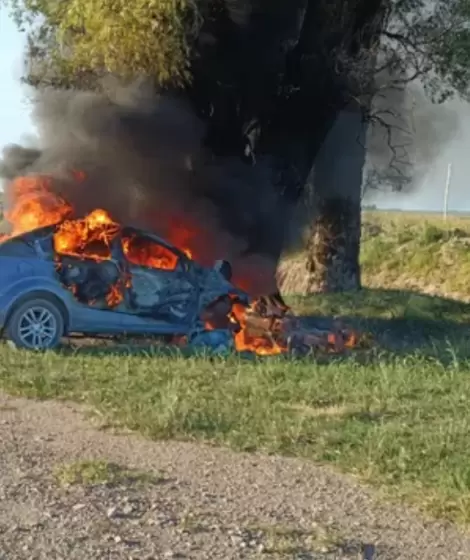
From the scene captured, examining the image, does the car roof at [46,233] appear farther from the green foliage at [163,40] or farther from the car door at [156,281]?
the green foliage at [163,40]

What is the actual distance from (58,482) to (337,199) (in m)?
14.1

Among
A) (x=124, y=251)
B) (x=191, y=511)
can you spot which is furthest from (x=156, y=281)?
(x=191, y=511)

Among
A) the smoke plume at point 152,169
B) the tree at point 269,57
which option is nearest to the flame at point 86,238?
the smoke plume at point 152,169

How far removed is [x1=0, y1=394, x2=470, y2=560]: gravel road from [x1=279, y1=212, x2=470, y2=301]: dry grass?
1973cm

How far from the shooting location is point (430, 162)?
19.9m

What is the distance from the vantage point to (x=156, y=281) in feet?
46.0

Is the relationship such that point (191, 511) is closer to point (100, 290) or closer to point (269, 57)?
point (100, 290)

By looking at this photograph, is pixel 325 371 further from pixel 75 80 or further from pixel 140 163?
pixel 75 80

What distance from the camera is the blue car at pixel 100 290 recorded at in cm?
1316

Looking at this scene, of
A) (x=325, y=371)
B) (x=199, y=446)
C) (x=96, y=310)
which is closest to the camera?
(x=199, y=446)

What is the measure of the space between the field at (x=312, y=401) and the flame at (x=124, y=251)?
0.87 meters

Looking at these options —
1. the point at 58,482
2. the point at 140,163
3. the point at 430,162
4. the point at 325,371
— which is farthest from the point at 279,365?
the point at 430,162

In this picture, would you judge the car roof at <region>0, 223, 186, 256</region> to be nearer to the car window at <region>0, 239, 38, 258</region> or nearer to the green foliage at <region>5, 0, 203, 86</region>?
the car window at <region>0, 239, 38, 258</region>

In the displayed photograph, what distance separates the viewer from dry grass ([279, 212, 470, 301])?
28.9 m
